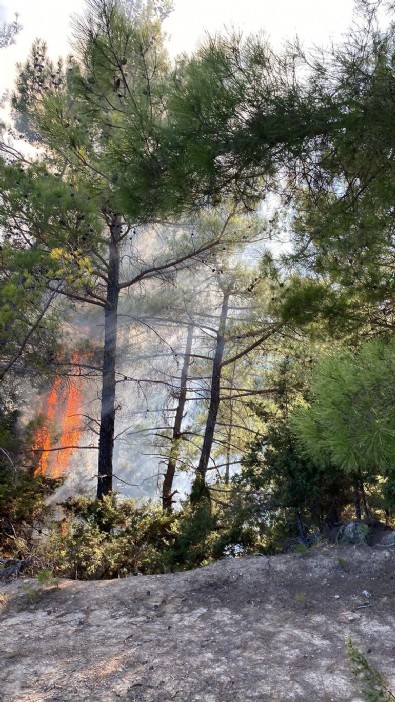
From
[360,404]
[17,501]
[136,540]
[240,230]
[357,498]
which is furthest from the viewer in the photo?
[240,230]

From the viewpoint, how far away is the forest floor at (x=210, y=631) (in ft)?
12.1

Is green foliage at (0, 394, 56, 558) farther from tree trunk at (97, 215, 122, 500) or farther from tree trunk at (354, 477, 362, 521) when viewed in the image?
tree trunk at (354, 477, 362, 521)

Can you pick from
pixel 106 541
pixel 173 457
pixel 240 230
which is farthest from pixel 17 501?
pixel 240 230

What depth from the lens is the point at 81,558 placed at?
636cm

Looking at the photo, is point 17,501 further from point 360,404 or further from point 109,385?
point 360,404

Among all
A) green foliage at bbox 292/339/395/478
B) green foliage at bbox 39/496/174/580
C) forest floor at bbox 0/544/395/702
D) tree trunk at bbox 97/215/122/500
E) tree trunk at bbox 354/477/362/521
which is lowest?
forest floor at bbox 0/544/395/702

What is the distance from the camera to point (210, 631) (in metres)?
4.50

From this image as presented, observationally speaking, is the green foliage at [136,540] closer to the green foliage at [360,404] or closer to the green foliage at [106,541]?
the green foliage at [106,541]

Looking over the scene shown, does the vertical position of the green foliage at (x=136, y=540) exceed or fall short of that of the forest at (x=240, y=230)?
it falls short

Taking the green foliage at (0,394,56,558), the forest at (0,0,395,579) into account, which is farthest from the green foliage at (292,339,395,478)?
the green foliage at (0,394,56,558)

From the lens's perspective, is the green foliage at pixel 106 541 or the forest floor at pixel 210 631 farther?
the green foliage at pixel 106 541

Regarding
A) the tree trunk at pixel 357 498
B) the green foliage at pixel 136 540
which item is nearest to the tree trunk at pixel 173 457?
the green foliage at pixel 136 540

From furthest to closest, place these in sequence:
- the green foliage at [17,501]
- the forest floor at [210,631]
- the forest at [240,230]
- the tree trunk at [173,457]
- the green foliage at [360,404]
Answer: the tree trunk at [173,457] → the green foliage at [17,501] → the forest at [240,230] → the green foliage at [360,404] → the forest floor at [210,631]

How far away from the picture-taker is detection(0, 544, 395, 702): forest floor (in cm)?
368
